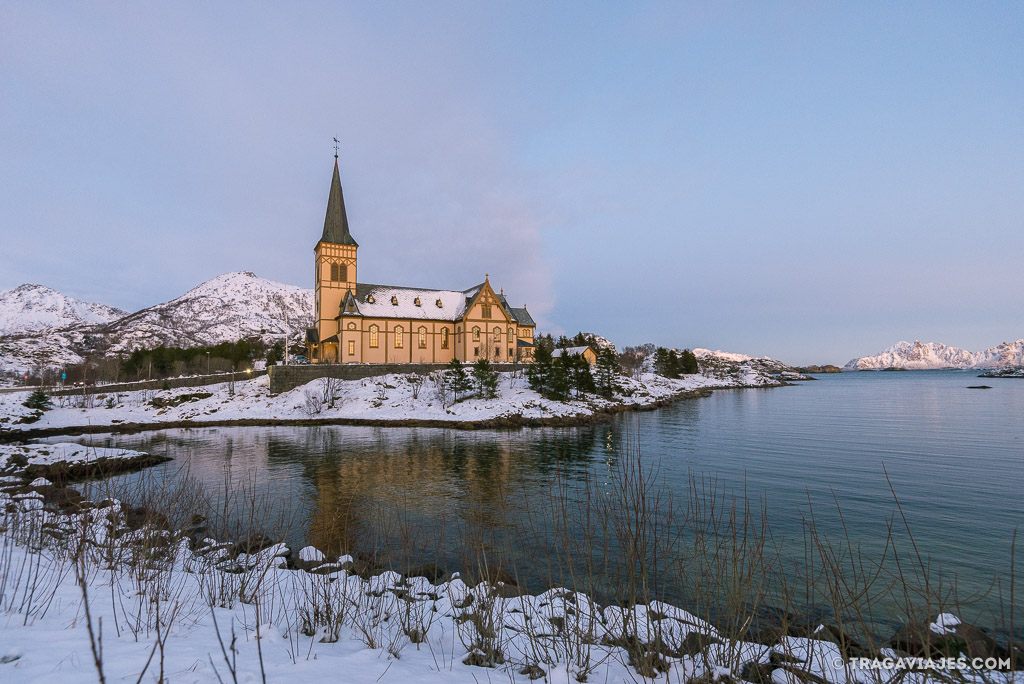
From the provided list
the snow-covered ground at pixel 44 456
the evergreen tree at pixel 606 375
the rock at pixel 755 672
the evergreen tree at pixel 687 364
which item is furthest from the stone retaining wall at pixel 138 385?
the evergreen tree at pixel 687 364

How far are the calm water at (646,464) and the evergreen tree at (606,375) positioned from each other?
41.1ft

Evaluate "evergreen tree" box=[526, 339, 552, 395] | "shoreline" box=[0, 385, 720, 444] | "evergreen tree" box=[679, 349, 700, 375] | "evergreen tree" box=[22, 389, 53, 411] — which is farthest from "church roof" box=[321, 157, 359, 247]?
"evergreen tree" box=[679, 349, 700, 375]

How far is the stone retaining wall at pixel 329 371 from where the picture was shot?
4797 centimetres

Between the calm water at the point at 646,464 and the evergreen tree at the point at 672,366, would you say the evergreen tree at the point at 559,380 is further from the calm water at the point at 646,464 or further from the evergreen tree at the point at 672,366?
the evergreen tree at the point at 672,366

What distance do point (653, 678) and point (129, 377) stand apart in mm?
79769

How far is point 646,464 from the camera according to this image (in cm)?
2109

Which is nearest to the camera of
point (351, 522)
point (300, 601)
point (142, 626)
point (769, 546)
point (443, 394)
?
point (142, 626)

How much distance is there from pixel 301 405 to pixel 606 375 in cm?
3302

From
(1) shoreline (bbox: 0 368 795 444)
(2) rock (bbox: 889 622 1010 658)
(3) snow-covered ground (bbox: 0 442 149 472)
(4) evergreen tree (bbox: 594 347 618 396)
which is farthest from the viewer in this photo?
(4) evergreen tree (bbox: 594 347 618 396)

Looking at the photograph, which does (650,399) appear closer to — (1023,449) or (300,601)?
(1023,449)

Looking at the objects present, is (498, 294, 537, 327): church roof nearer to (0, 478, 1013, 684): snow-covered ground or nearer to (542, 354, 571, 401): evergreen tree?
(542, 354, 571, 401): evergreen tree

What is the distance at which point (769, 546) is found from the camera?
440 inches

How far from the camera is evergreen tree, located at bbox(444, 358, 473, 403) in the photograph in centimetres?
4350

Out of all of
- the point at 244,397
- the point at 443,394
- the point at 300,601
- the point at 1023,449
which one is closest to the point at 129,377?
the point at 244,397
